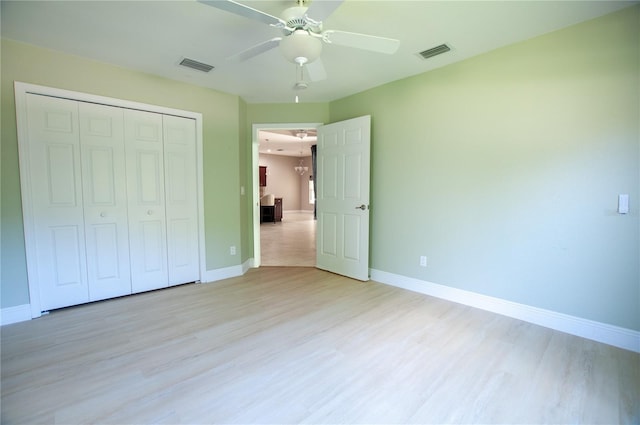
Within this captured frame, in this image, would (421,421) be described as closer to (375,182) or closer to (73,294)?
(375,182)

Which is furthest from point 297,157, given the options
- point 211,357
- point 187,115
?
point 211,357

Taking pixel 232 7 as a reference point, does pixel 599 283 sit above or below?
below

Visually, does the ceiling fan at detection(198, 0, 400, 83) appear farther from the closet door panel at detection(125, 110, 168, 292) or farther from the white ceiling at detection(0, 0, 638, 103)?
the closet door panel at detection(125, 110, 168, 292)

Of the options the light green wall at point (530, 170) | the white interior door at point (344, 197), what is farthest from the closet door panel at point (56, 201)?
the light green wall at point (530, 170)

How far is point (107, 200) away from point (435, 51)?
3679 millimetres

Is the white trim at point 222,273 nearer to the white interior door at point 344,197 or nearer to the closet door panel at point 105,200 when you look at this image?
the closet door panel at point 105,200

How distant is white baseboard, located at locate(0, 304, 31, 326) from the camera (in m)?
2.54

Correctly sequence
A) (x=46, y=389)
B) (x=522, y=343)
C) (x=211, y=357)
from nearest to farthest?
(x=46, y=389), (x=211, y=357), (x=522, y=343)

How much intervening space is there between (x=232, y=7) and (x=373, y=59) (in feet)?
5.56

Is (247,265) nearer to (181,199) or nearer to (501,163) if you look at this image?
(181,199)

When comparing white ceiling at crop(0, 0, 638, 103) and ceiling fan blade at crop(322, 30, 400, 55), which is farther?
white ceiling at crop(0, 0, 638, 103)

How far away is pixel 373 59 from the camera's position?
9.37 feet

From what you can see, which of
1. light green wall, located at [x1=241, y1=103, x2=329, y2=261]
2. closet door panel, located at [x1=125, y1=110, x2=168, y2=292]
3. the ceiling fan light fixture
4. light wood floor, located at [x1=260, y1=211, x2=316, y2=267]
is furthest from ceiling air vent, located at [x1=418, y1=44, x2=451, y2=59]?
light wood floor, located at [x1=260, y1=211, x2=316, y2=267]

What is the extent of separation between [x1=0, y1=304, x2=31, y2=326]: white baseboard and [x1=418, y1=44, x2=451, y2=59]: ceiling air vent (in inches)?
174
